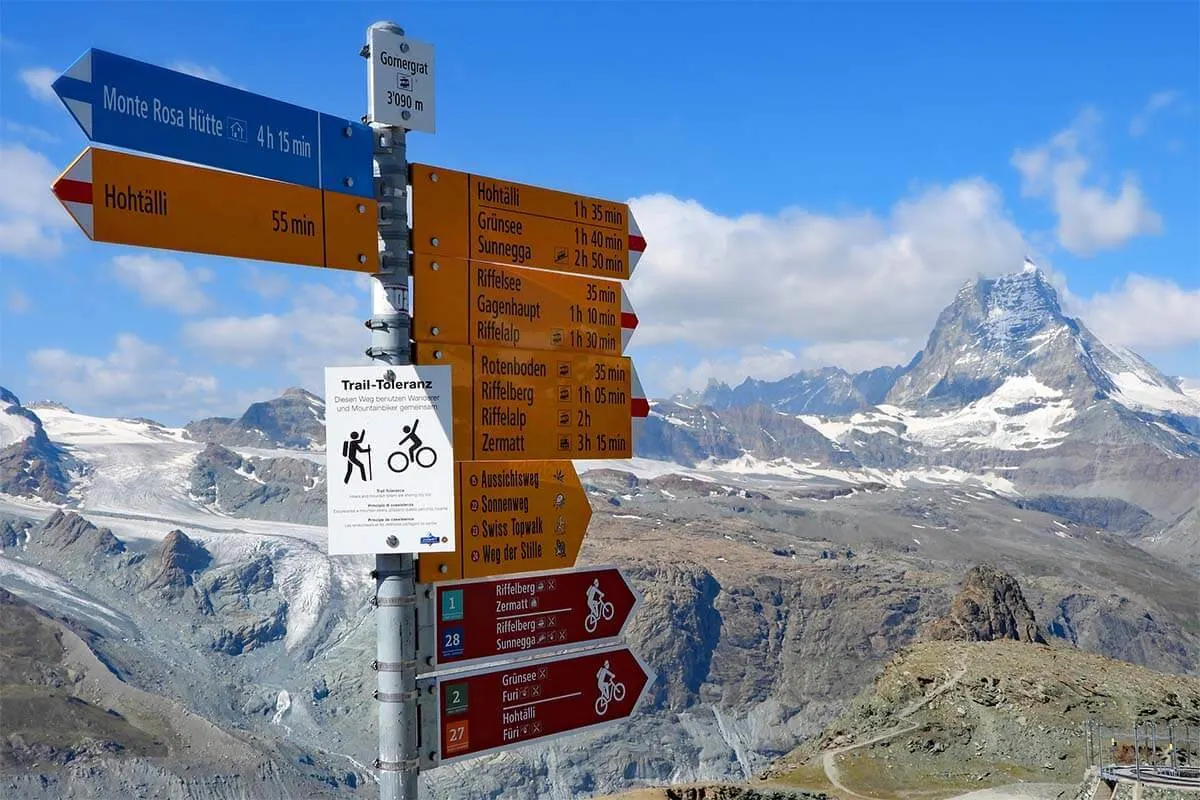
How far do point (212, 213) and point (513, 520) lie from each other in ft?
12.0

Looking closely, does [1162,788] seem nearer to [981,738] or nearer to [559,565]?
[559,565]

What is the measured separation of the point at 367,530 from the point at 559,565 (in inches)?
80.9

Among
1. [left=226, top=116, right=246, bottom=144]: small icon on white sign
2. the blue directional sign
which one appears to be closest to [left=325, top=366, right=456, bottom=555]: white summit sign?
the blue directional sign

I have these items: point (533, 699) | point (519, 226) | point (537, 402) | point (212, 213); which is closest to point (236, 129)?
point (212, 213)

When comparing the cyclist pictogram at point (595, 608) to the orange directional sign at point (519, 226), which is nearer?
the orange directional sign at point (519, 226)

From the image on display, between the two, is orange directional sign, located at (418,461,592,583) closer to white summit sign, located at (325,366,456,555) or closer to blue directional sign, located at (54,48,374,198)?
white summit sign, located at (325,366,456,555)

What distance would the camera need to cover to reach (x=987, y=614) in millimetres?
154750

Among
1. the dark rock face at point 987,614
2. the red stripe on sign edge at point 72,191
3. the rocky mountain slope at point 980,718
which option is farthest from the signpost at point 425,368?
the dark rock face at point 987,614

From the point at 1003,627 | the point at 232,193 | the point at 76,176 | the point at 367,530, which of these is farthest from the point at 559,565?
the point at 1003,627

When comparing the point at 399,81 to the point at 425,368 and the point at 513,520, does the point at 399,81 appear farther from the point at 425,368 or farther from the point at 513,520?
the point at 513,520

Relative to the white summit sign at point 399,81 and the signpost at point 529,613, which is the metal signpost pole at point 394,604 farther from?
the signpost at point 529,613

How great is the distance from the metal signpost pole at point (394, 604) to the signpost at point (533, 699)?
0.96ft

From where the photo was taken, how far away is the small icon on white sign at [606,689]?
1156cm

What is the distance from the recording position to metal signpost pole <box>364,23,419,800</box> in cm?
1009
